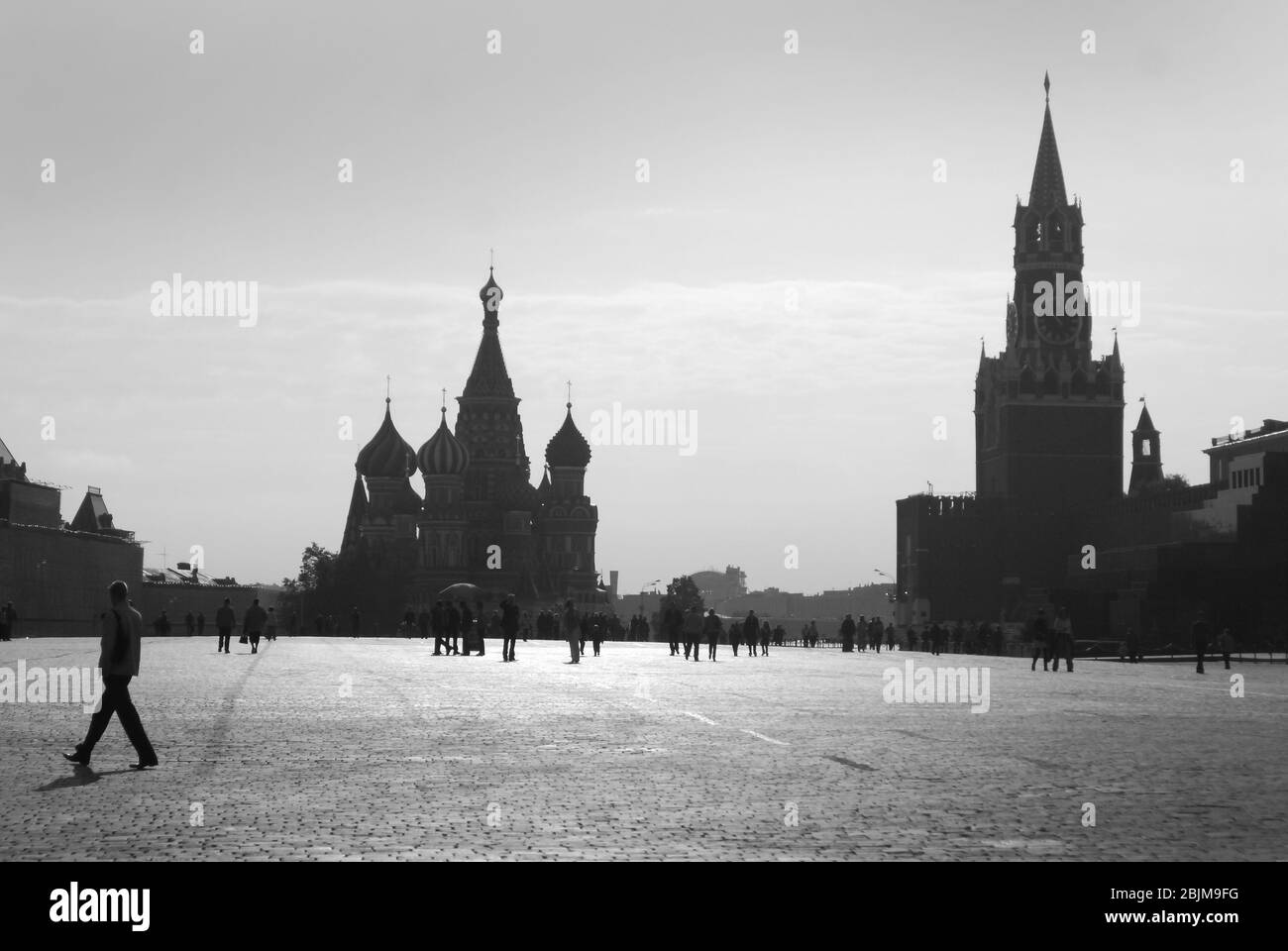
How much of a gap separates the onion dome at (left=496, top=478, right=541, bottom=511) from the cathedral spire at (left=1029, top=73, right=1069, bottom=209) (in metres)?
46.7

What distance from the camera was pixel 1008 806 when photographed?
43.0 feet

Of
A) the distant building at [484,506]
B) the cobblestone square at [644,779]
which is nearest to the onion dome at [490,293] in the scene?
the distant building at [484,506]

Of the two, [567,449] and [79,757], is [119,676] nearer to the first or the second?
[79,757]

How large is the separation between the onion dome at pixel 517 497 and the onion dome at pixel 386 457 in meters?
11.9

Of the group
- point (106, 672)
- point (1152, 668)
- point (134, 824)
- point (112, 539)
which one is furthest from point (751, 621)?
point (112, 539)

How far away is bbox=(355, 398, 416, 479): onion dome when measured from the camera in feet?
554

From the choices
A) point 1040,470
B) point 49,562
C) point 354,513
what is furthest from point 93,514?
point 1040,470

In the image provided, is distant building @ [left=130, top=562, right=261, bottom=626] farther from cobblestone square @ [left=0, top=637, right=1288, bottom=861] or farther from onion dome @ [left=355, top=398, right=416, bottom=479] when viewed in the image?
cobblestone square @ [left=0, top=637, right=1288, bottom=861]

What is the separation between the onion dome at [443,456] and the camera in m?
159

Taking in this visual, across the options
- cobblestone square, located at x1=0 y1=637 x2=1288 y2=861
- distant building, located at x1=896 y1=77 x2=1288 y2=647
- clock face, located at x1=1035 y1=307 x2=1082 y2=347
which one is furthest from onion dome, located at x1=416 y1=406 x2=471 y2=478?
cobblestone square, located at x1=0 y1=637 x2=1288 y2=861

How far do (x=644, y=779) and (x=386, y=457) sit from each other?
6119 inches

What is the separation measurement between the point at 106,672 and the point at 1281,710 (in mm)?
16768
